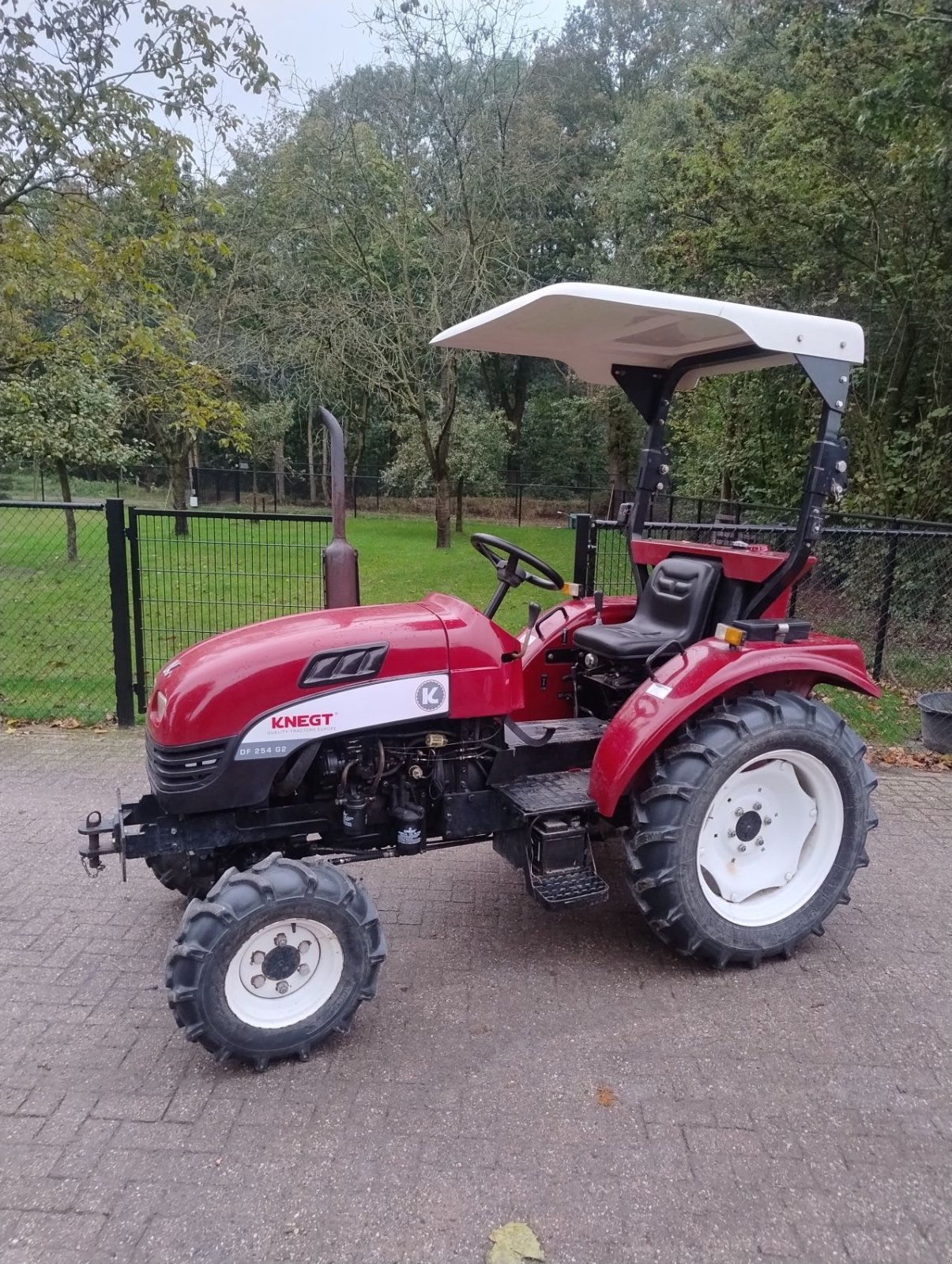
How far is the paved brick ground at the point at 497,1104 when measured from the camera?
211 centimetres

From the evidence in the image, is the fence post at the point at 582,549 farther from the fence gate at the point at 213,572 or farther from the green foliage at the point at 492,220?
the green foliage at the point at 492,220

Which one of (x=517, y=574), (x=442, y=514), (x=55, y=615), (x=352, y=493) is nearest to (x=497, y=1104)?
(x=517, y=574)

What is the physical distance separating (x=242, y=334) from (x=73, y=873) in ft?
Result: 54.5

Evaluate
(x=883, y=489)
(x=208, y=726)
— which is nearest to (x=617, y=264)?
(x=883, y=489)

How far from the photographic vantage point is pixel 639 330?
334 centimetres

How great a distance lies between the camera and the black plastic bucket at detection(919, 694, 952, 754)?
18.8 feet

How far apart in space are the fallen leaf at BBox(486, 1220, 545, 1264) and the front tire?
782 mm

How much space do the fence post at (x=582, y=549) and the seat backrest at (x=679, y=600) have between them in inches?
90.3

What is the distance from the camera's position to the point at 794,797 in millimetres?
3381

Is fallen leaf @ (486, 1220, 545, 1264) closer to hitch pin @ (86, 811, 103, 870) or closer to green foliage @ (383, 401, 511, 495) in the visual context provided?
hitch pin @ (86, 811, 103, 870)

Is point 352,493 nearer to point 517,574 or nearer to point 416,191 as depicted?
point 416,191

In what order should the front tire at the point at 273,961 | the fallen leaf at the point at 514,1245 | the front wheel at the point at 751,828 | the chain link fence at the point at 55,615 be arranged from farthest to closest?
1. the chain link fence at the point at 55,615
2. the front wheel at the point at 751,828
3. the front tire at the point at 273,961
4. the fallen leaf at the point at 514,1245

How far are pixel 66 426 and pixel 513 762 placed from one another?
10.9 m

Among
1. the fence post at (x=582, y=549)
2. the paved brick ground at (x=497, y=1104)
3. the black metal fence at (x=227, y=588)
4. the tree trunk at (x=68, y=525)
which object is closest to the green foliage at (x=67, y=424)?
the tree trunk at (x=68, y=525)
